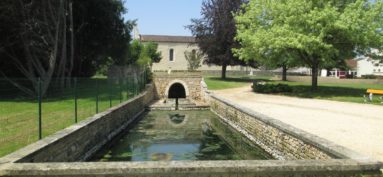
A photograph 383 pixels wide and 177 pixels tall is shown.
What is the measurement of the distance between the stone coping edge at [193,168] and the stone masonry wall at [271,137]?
1.31 m

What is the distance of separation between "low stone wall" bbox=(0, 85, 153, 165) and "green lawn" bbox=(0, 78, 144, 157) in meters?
0.69

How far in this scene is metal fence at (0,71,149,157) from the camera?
10.3 metres

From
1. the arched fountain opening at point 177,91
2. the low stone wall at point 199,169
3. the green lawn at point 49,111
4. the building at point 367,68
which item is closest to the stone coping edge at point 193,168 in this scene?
the low stone wall at point 199,169

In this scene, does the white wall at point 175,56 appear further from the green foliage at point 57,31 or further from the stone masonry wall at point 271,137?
the stone masonry wall at point 271,137

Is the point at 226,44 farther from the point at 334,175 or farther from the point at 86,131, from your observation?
the point at 334,175

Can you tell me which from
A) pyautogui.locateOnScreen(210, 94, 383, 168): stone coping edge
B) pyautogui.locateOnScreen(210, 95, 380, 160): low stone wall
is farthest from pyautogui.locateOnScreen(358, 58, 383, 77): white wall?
pyautogui.locateOnScreen(210, 94, 383, 168): stone coping edge

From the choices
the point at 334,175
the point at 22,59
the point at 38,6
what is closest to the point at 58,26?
the point at 38,6

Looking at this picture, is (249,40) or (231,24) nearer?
(249,40)

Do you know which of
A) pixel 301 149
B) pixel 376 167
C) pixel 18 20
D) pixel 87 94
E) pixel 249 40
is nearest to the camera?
pixel 376 167

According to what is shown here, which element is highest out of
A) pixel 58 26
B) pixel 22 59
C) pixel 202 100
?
pixel 58 26

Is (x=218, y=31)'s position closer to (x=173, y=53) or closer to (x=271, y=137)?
(x=271, y=137)

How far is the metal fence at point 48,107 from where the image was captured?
10.3 meters

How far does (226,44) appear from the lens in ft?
133

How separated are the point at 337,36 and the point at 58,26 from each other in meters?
17.4
